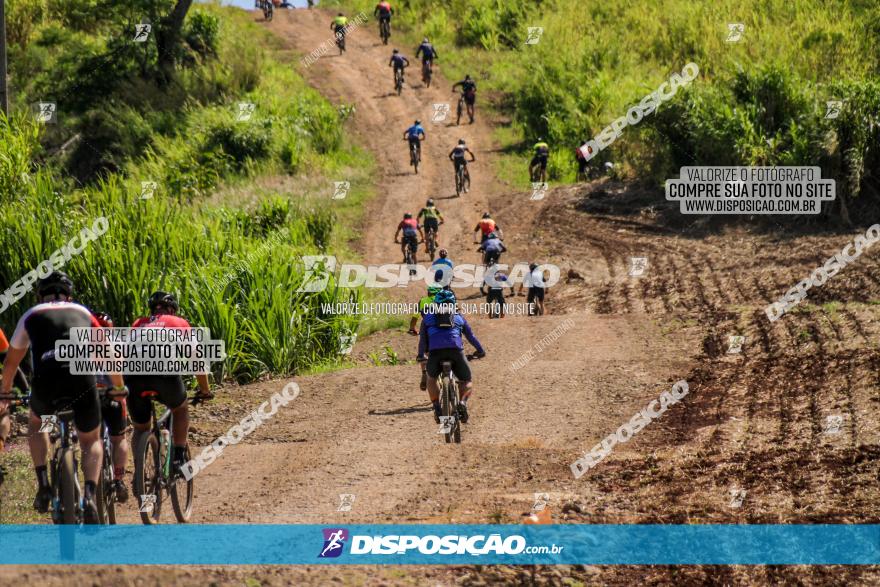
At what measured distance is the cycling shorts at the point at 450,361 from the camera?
1278cm

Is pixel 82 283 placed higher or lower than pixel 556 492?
higher

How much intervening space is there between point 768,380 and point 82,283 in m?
11.7

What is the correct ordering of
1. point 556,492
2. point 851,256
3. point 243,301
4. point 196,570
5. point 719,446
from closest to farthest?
1. point 196,570
2. point 556,492
3. point 719,446
4. point 243,301
5. point 851,256

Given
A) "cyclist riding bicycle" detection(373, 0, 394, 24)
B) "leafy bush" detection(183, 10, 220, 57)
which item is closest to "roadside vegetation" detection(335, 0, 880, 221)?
"cyclist riding bicycle" detection(373, 0, 394, 24)

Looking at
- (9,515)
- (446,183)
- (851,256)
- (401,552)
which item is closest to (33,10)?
(446,183)

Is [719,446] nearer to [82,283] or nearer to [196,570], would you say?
[196,570]

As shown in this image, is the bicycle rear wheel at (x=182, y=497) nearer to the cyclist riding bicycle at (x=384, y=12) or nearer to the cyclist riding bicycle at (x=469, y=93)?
the cyclist riding bicycle at (x=469, y=93)

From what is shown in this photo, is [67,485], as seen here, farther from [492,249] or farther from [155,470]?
[492,249]

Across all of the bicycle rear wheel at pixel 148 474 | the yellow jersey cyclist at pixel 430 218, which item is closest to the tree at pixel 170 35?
the yellow jersey cyclist at pixel 430 218

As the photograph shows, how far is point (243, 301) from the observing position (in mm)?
18531

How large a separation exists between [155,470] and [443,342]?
14.7 ft

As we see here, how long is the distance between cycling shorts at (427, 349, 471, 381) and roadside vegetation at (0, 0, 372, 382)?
5859 mm

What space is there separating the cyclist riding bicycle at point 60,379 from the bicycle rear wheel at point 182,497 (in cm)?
133

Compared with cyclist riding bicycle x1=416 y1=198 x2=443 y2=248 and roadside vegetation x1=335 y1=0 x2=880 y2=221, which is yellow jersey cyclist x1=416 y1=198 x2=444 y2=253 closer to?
cyclist riding bicycle x1=416 y1=198 x2=443 y2=248
